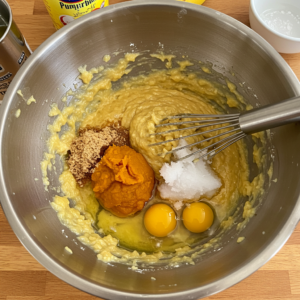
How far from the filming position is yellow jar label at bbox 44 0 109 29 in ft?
3.68

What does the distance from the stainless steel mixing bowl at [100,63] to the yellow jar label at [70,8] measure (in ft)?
0.37

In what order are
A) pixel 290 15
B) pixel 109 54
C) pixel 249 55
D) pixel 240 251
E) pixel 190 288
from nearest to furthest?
pixel 190 288, pixel 240 251, pixel 249 55, pixel 109 54, pixel 290 15

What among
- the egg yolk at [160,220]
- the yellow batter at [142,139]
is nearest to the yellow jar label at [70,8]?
the yellow batter at [142,139]

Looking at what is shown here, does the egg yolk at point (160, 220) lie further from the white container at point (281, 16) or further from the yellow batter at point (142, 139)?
the white container at point (281, 16)

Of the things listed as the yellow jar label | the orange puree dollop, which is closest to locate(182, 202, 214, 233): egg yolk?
the orange puree dollop

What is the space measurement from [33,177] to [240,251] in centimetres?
87

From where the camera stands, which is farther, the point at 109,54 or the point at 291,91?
the point at 109,54

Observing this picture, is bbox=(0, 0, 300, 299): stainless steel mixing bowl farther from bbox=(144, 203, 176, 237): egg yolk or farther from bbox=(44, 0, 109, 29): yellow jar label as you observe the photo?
bbox=(144, 203, 176, 237): egg yolk

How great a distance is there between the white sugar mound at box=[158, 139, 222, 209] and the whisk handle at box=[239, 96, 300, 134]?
39 centimetres

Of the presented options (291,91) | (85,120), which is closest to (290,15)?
(291,91)

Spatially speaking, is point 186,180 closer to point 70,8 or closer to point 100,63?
point 100,63

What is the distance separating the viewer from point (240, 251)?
99cm

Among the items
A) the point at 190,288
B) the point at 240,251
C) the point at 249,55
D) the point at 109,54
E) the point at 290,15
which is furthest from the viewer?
the point at 290,15

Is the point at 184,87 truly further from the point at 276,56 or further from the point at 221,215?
the point at 221,215
